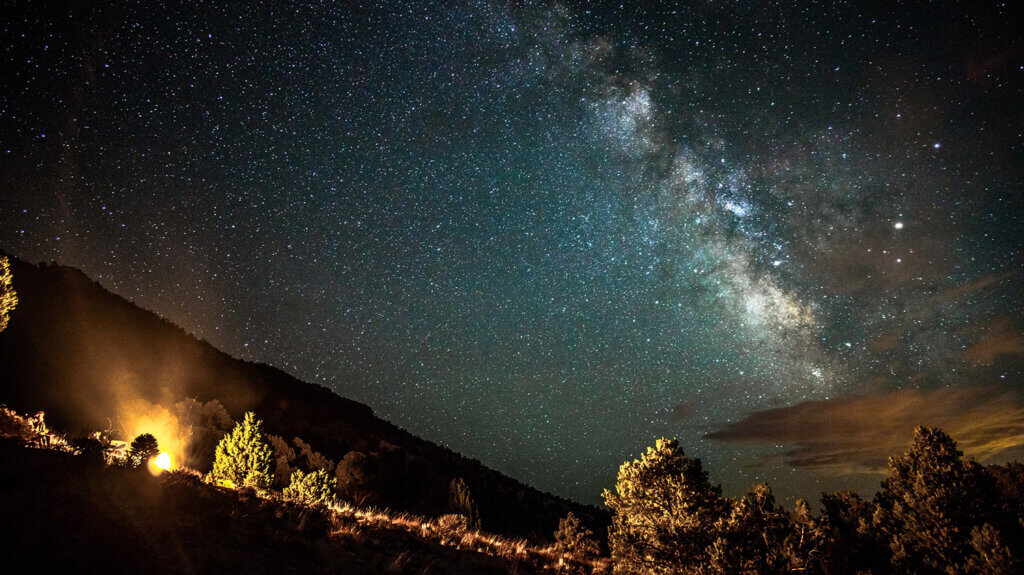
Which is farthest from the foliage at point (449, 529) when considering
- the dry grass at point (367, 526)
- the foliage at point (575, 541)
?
the foliage at point (575, 541)

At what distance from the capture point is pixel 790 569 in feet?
41.3

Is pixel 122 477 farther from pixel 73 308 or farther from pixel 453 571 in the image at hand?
pixel 73 308

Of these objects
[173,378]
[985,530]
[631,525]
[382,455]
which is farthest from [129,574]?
[173,378]

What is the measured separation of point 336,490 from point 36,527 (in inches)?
1044

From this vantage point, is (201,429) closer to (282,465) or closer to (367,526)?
(282,465)

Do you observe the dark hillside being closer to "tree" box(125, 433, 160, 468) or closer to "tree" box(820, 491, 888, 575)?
"tree" box(125, 433, 160, 468)

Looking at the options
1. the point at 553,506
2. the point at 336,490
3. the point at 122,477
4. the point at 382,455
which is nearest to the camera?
the point at 122,477

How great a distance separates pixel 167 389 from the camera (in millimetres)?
40500

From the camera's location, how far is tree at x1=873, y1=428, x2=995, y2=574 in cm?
1600

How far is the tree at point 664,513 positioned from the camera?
479 inches

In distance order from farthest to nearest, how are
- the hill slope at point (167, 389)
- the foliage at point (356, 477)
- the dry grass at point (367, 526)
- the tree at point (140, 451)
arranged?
the hill slope at point (167, 389), the foliage at point (356, 477), the dry grass at point (367, 526), the tree at point (140, 451)

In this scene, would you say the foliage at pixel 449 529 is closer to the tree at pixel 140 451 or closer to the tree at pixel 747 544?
the tree at pixel 747 544

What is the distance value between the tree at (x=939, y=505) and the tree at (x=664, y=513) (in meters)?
11.2

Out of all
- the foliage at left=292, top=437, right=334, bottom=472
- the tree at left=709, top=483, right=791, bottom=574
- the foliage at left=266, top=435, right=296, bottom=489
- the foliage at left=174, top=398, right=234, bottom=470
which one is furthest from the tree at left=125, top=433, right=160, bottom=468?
the foliage at left=292, top=437, right=334, bottom=472
